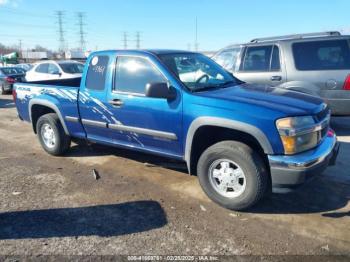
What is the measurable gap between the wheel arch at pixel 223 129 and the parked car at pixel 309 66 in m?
3.17

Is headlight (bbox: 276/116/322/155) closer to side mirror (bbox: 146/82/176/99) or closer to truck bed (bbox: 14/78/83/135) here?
side mirror (bbox: 146/82/176/99)

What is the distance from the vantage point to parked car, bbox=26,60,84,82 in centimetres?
1332

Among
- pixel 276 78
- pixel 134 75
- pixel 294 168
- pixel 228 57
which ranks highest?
pixel 228 57

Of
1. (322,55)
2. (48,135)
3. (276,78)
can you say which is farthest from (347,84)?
(48,135)

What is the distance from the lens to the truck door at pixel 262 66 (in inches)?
264

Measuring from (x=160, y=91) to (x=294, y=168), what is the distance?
66.5 inches

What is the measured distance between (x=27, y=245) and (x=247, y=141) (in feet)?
8.31

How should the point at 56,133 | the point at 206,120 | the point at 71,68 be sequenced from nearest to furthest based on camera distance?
the point at 206,120
the point at 56,133
the point at 71,68

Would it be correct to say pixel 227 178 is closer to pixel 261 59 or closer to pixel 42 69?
pixel 261 59

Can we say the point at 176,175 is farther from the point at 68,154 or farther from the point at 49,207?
the point at 68,154

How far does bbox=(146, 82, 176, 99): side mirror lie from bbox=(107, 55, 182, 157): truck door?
8cm

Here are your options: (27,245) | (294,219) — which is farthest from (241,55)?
(27,245)

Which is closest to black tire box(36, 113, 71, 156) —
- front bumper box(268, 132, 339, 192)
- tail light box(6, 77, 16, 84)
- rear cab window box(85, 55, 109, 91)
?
rear cab window box(85, 55, 109, 91)

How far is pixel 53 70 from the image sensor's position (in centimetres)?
1372
